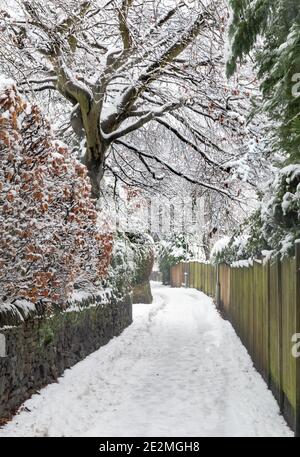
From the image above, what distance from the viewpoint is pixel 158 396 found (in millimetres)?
7258

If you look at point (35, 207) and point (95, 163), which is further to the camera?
point (95, 163)

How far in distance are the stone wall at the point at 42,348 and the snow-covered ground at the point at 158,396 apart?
0.55 ft

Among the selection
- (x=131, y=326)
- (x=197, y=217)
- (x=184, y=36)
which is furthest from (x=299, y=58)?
(x=197, y=217)

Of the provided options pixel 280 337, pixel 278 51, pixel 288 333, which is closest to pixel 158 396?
pixel 280 337

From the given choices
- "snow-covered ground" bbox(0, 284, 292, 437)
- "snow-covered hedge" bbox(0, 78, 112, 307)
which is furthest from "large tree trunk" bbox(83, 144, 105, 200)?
"snow-covered hedge" bbox(0, 78, 112, 307)

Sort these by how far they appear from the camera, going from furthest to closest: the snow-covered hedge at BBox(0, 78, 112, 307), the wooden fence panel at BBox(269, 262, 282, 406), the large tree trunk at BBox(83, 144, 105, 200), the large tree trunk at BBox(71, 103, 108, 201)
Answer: the large tree trunk at BBox(83, 144, 105, 200) < the large tree trunk at BBox(71, 103, 108, 201) < the wooden fence panel at BBox(269, 262, 282, 406) < the snow-covered hedge at BBox(0, 78, 112, 307)

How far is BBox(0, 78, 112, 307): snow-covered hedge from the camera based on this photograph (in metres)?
6.08

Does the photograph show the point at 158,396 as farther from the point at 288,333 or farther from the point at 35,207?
the point at 35,207

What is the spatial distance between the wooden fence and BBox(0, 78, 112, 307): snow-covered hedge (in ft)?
9.19

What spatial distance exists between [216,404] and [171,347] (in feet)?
15.3

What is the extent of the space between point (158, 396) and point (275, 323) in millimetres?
1748

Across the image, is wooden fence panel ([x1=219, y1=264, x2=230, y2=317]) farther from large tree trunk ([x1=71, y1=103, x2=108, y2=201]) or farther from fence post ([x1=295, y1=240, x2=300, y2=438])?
fence post ([x1=295, y1=240, x2=300, y2=438])

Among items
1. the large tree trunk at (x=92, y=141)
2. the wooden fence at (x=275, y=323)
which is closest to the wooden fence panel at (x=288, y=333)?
the wooden fence at (x=275, y=323)

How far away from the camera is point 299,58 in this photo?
5.74m
